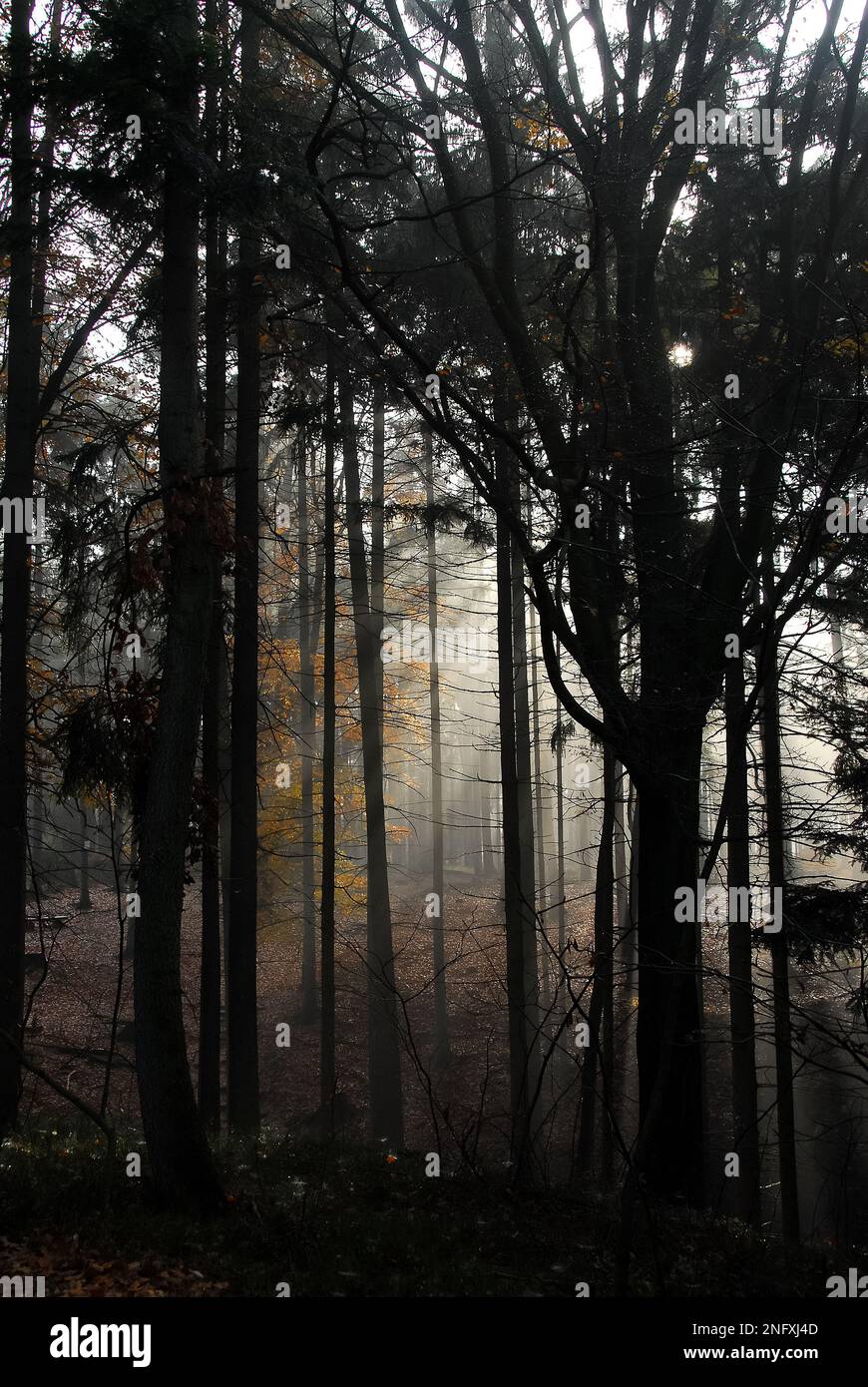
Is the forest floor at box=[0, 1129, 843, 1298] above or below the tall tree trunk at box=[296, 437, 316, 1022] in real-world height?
below

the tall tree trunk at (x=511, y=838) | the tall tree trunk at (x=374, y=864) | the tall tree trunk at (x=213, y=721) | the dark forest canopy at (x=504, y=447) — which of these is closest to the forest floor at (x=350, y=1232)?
the dark forest canopy at (x=504, y=447)

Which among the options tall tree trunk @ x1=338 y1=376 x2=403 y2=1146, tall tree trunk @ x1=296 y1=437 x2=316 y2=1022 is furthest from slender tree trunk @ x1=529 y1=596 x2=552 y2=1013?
tall tree trunk @ x1=296 y1=437 x2=316 y2=1022

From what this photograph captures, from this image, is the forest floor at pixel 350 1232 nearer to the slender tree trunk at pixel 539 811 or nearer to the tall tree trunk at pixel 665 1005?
the tall tree trunk at pixel 665 1005

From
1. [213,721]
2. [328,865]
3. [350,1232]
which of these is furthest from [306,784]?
[350,1232]

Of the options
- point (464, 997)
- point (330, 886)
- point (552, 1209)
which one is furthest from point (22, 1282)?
point (464, 997)

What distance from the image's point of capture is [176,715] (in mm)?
6773

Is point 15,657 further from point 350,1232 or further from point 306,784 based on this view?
point 306,784

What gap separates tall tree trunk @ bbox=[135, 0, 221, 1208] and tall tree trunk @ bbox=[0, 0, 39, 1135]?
2.50m

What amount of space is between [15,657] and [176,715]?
144 inches

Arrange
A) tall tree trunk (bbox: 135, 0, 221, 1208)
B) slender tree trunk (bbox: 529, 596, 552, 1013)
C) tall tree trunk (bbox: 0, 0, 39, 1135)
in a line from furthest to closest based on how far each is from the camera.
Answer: slender tree trunk (bbox: 529, 596, 552, 1013), tall tree trunk (bbox: 0, 0, 39, 1135), tall tree trunk (bbox: 135, 0, 221, 1208)

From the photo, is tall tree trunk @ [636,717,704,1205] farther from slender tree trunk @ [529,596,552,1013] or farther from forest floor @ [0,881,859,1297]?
slender tree trunk @ [529,596,552,1013]

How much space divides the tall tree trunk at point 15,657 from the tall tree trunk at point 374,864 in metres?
4.32

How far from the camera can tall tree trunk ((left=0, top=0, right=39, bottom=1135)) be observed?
8898 mm

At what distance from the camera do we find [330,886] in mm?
12633
